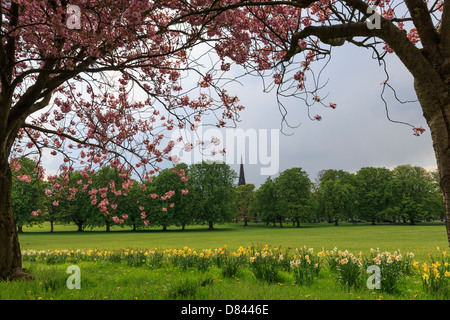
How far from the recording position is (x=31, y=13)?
21.5ft

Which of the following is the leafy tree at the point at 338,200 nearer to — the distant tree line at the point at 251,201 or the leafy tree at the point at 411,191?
the distant tree line at the point at 251,201

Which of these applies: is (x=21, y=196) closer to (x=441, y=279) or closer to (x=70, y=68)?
(x=70, y=68)

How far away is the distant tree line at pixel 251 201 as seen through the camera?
158ft

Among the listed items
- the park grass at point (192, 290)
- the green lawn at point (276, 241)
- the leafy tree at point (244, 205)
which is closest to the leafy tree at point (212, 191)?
the leafy tree at point (244, 205)

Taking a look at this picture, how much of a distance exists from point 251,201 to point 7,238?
206ft

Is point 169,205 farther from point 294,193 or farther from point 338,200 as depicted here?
point 338,200

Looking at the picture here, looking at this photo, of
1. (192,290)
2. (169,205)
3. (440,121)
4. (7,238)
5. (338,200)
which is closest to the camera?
(440,121)

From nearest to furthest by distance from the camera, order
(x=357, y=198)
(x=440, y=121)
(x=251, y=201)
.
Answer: (x=440, y=121) → (x=357, y=198) → (x=251, y=201)

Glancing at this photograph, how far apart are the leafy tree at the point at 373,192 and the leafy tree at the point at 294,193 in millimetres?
11488

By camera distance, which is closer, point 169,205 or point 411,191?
point 169,205

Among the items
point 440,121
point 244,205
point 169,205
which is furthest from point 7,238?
point 244,205

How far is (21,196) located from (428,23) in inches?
2056

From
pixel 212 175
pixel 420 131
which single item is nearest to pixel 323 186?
pixel 212 175

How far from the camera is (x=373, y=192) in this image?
58.1 m
